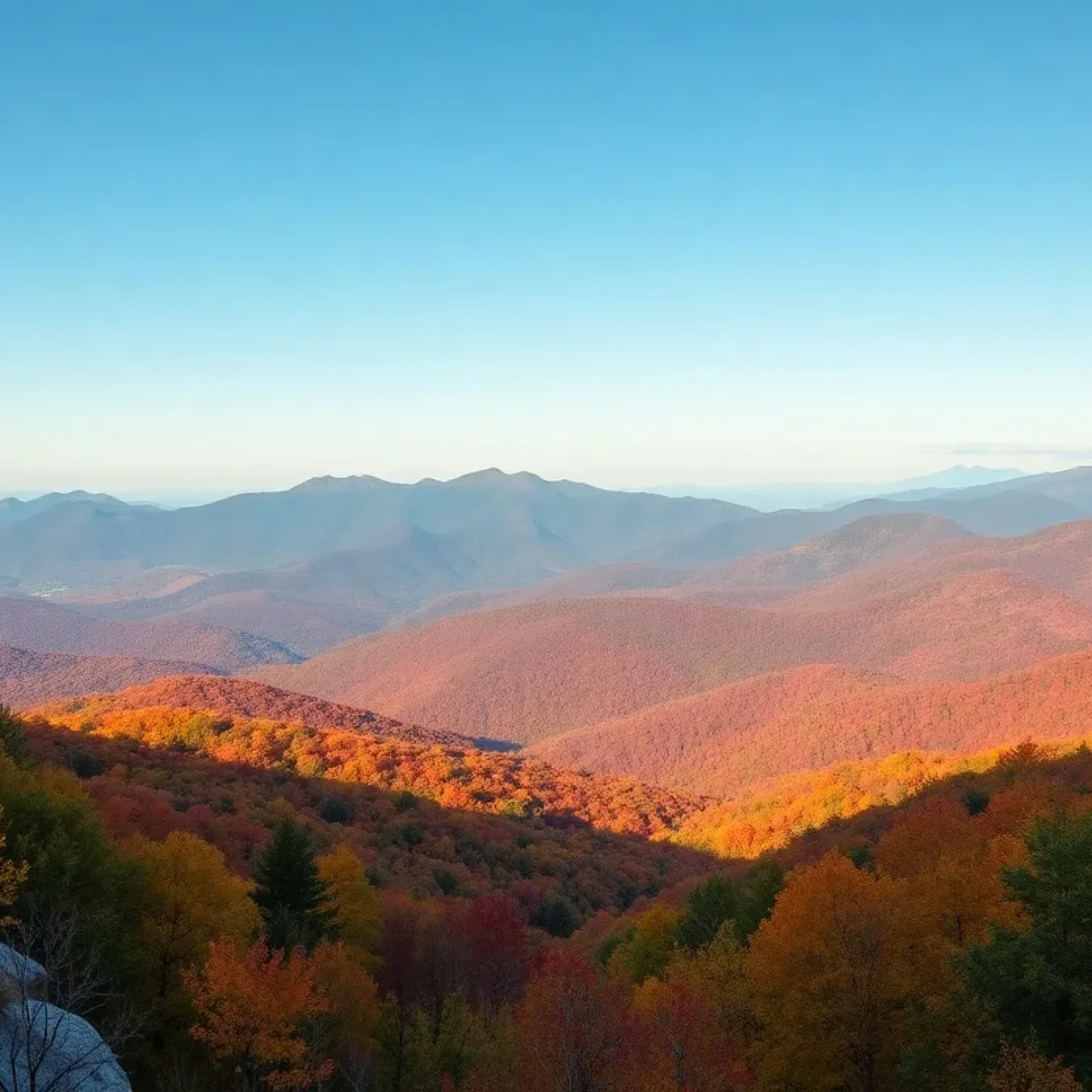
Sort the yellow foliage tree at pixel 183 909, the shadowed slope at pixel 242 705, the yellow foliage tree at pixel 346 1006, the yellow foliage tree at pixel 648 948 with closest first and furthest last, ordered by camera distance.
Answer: the yellow foliage tree at pixel 346 1006 < the yellow foliage tree at pixel 183 909 < the yellow foliage tree at pixel 648 948 < the shadowed slope at pixel 242 705

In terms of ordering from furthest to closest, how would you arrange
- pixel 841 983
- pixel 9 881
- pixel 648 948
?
pixel 648 948 → pixel 841 983 → pixel 9 881

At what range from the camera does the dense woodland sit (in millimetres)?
21297

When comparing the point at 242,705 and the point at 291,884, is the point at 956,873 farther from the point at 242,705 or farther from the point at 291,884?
the point at 242,705

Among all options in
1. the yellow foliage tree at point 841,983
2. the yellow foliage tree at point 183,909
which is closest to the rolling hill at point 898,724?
the yellow foliage tree at point 841,983

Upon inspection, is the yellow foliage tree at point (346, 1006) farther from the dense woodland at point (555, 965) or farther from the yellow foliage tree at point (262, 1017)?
the yellow foliage tree at point (262, 1017)

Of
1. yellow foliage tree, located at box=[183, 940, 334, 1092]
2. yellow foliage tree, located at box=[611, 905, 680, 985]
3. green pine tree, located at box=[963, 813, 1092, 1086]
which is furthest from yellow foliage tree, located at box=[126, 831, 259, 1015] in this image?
green pine tree, located at box=[963, 813, 1092, 1086]

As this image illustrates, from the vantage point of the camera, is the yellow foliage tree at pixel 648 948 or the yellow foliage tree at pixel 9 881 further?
the yellow foliage tree at pixel 648 948

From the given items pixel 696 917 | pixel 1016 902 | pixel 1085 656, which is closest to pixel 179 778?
pixel 696 917

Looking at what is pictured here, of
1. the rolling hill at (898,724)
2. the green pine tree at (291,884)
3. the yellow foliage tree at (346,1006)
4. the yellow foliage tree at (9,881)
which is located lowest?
the rolling hill at (898,724)

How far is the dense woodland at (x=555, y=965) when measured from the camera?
69.9ft

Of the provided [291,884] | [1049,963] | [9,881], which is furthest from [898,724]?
[9,881]

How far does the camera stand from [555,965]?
28.2m

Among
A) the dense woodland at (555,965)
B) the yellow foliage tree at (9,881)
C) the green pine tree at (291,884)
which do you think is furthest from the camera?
the green pine tree at (291,884)

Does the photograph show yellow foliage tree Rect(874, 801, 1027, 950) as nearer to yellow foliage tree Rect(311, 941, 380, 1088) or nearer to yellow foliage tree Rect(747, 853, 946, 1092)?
yellow foliage tree Rect(747, 853, 946, 1092)
